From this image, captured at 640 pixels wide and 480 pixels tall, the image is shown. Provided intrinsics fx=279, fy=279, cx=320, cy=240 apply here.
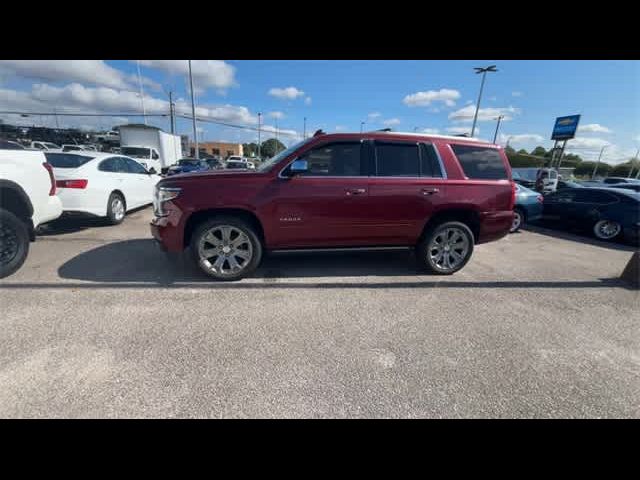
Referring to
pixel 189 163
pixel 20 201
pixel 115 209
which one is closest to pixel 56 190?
pixel 115 209

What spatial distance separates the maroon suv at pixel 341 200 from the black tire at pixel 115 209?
311 cm

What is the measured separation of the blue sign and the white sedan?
27656 millimetres

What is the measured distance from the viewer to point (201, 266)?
359 centimetres

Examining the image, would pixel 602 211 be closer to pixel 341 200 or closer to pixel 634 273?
pixel 634 273

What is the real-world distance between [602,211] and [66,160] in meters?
12.5

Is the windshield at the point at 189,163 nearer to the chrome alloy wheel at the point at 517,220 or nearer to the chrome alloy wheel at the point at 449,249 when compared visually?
the chrome alloy wheel at the point at 517,220

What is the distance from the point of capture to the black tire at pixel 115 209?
5.89 meters

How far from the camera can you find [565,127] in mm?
21203

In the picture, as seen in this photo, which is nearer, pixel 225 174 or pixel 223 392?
pixel 223 392
